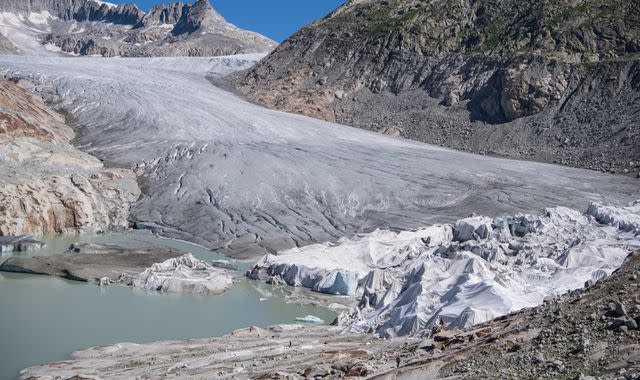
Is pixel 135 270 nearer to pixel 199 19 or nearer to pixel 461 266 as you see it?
pixel 461 266

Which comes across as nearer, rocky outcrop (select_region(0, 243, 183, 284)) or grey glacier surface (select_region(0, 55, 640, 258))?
rocky outcrop (select_region(0, 243, 183, 284))

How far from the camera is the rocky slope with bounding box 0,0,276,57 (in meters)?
116

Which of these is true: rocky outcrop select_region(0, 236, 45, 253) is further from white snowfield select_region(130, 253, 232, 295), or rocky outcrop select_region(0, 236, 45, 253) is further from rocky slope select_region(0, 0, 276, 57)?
rocky slope select_region(0, 0, 276, 57)

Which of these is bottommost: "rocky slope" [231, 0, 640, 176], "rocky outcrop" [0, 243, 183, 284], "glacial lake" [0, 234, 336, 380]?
"glacial lake" [0, 234, 336, 380]

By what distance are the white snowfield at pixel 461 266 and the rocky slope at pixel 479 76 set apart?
14871 millimetres

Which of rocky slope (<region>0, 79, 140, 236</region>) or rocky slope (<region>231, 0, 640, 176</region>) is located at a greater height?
rocky slope (<region>231, 0, 640, 176</region>)

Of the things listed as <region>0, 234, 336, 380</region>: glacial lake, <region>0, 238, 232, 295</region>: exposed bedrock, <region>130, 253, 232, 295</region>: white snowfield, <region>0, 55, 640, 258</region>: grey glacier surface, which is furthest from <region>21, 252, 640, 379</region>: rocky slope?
<region>0, 55, 640, 258</region>: grey glacier surface

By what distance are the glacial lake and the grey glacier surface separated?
708 cm

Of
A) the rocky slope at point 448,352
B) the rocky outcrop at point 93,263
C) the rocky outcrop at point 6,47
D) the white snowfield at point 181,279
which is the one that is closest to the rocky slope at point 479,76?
the white snowfield at point 181,279

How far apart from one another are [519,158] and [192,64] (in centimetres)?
4056

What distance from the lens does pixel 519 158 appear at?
40.5m

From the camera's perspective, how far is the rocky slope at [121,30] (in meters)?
116

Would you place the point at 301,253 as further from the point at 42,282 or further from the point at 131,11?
the point at 131,11

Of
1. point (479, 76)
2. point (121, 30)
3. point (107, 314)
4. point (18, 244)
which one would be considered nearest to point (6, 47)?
point (121, 30)
